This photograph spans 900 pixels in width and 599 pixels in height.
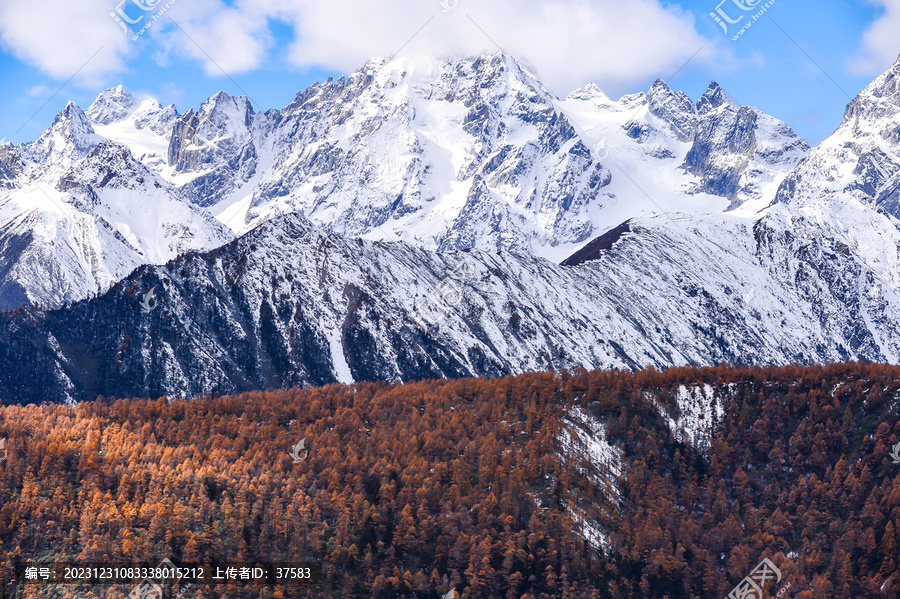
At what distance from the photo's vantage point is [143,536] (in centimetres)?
19625

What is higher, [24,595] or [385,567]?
[24,595]

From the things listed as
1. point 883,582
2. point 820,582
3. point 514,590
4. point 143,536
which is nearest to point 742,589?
point 820,582

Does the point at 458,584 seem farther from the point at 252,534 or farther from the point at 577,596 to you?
the point at 252,534

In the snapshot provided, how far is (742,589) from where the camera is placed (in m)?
200

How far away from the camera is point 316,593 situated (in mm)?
190500

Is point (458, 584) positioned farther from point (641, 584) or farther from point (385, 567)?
point (641, 584)

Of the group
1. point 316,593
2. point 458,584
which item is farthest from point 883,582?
point 316,593

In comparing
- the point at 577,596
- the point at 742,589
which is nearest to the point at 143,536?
the point at 577,596

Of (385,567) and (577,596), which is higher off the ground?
(385,567)

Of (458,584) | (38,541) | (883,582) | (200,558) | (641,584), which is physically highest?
(38,541)

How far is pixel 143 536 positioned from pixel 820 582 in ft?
475

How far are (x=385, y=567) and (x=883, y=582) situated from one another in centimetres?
10682

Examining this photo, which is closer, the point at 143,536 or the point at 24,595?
the point at 24,595

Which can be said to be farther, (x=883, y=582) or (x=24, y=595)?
(x=883, y=582)
